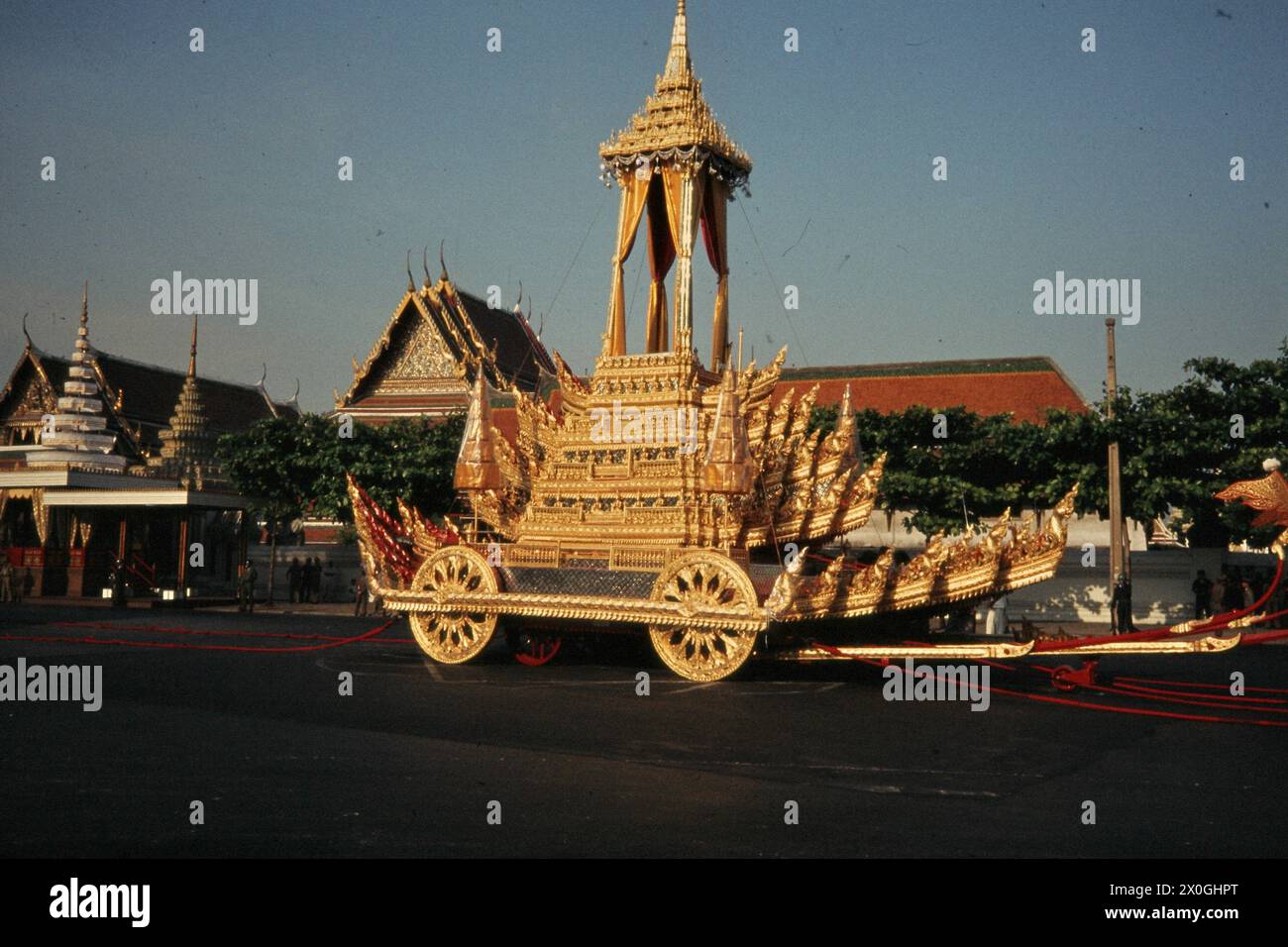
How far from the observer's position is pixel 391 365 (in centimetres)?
4397

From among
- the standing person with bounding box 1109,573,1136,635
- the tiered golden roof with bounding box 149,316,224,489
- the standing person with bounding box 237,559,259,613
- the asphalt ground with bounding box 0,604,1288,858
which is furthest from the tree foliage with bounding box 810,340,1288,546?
the tiered golden roof with bounding box 149,316,224,489

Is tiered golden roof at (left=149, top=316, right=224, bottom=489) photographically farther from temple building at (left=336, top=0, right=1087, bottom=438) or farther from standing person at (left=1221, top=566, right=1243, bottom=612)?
standing person at (left=1221, top=566, right=1243, bottom=612)

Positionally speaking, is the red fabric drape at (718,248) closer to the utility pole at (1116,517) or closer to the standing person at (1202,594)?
the utility pole at (1116,517)

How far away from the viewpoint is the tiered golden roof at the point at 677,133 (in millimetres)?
14883

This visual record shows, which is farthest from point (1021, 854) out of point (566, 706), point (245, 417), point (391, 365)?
point (245, 417)

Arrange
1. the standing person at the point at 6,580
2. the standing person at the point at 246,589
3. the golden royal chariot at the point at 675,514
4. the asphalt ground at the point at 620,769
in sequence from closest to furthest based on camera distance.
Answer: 1. the asphalt ground at the point at 620,769
2. the golden royal chariot at the point at 675,514
3. the standing person at the point at 246,589
4. the standing person at the point at 6,580

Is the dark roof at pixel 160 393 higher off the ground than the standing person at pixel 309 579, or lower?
higher

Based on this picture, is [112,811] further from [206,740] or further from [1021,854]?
[1021,854]

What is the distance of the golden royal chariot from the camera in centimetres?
1270

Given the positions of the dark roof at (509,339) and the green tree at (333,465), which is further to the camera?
the dark roof at (509,339)

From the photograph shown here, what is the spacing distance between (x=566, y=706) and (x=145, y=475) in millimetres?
34685

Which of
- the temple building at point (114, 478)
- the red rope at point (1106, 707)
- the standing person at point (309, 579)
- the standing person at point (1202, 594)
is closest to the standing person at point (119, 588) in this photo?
the temple building at point (114, 478)

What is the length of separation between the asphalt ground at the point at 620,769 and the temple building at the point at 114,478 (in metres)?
23.2

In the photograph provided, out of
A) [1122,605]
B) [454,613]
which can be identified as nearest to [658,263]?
[454,613]
